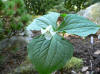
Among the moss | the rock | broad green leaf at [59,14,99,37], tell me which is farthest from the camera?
the rock

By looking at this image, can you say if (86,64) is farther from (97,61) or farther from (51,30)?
(51,30)

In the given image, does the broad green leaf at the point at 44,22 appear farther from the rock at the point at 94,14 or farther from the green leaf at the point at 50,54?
the rock at the point at 94,14

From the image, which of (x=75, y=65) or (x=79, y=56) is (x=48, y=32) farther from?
(x=79, y=56)

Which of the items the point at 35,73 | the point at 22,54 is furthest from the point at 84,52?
the point at 22,54

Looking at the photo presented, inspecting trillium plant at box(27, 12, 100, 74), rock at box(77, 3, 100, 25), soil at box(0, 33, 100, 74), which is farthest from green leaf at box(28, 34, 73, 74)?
rock at box(77, 3, 100, 25)

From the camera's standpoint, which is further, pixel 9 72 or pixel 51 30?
pixel 9 72

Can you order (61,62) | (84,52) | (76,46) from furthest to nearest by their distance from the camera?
1. (76,46)
2. (84,52)
3. (61,62)

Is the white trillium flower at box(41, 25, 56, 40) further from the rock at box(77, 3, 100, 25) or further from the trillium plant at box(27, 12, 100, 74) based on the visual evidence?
the rock at box(77, 3, 100, 25)
